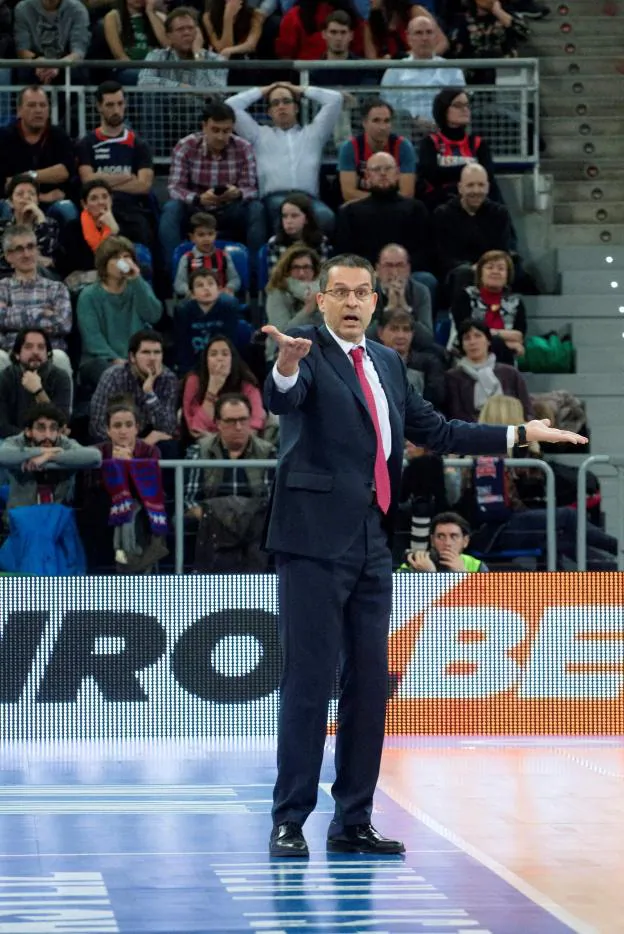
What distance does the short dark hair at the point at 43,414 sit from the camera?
11781mm

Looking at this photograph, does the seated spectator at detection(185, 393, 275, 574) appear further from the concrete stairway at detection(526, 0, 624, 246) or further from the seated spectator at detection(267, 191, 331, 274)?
the concrete stairway at detection(526, 0, 624, 246)

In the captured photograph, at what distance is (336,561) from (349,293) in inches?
37.5

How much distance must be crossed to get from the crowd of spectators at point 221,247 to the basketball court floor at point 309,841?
89.1 inches

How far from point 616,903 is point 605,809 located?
6.35 ft

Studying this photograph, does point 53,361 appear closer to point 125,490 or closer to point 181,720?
point 125,490

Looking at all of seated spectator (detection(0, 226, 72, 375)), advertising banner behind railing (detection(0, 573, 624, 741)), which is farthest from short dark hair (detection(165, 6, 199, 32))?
advertising banner behind railing (detection(0, 573, 624, 741))

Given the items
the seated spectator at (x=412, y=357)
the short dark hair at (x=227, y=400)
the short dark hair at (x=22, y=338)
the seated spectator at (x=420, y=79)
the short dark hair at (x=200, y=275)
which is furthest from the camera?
the seated spectator at (x=420, y=79)

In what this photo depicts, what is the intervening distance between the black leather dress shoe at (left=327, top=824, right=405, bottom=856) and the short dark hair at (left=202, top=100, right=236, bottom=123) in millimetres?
8835

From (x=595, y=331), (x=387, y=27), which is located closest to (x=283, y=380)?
(x=595, y=331)

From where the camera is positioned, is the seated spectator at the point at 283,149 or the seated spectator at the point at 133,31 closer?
the seated spectator at the point at 283,149

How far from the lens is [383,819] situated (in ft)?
25.2

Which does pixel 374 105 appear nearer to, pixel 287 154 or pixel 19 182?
pixel 287 154

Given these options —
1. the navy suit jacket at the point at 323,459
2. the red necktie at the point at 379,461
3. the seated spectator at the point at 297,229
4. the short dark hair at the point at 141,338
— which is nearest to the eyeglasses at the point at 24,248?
the short dark hair at the point at 141,338

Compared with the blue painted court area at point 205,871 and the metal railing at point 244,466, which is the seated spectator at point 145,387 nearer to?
the metal railing at point 244,466
